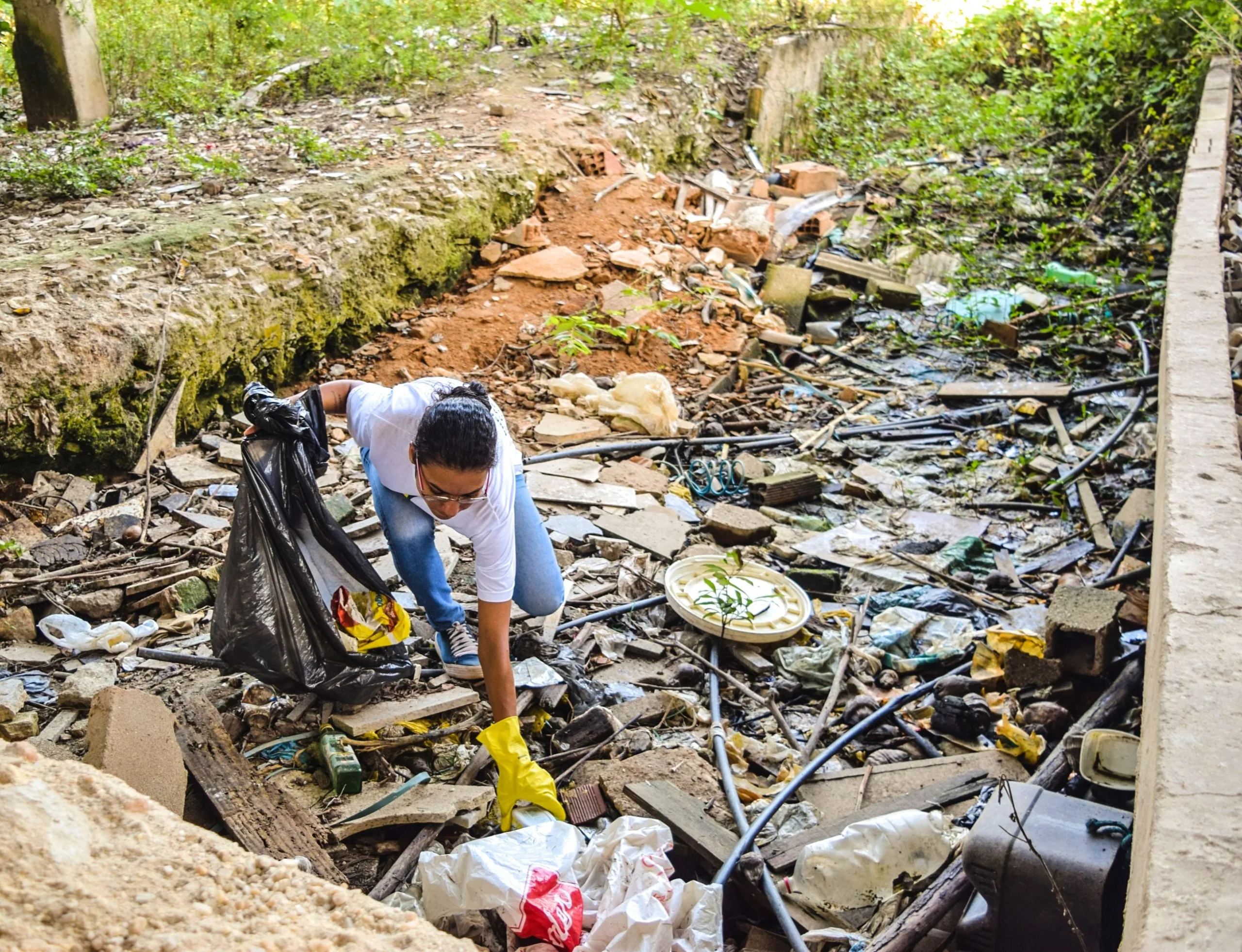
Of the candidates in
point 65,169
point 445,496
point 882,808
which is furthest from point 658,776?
point 65,169

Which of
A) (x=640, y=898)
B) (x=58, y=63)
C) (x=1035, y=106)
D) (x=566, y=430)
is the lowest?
(x=640, y=898)

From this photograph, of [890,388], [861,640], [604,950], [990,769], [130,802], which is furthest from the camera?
[890,388]

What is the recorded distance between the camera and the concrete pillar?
24.3 ft

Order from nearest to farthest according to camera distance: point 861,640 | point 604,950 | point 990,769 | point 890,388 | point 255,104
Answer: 1. point 604,950
2. point 990,769
3. point 861,640
4. point 890,388
5. point 255,104

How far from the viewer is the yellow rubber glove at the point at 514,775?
3027 millimetres

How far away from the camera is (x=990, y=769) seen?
344 cm

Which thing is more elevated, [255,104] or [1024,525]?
[255,104]

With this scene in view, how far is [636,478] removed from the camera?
576 cm

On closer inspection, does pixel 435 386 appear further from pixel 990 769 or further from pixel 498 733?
pixel 990 769

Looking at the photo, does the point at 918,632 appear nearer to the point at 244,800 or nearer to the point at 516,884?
the point at 516,884

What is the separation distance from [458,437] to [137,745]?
1.29 meters

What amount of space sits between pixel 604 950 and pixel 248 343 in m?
4.26

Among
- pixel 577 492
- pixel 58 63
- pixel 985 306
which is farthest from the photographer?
pixel 985 306

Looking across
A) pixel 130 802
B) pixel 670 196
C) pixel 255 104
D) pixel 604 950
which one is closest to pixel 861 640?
pixel 604 950
